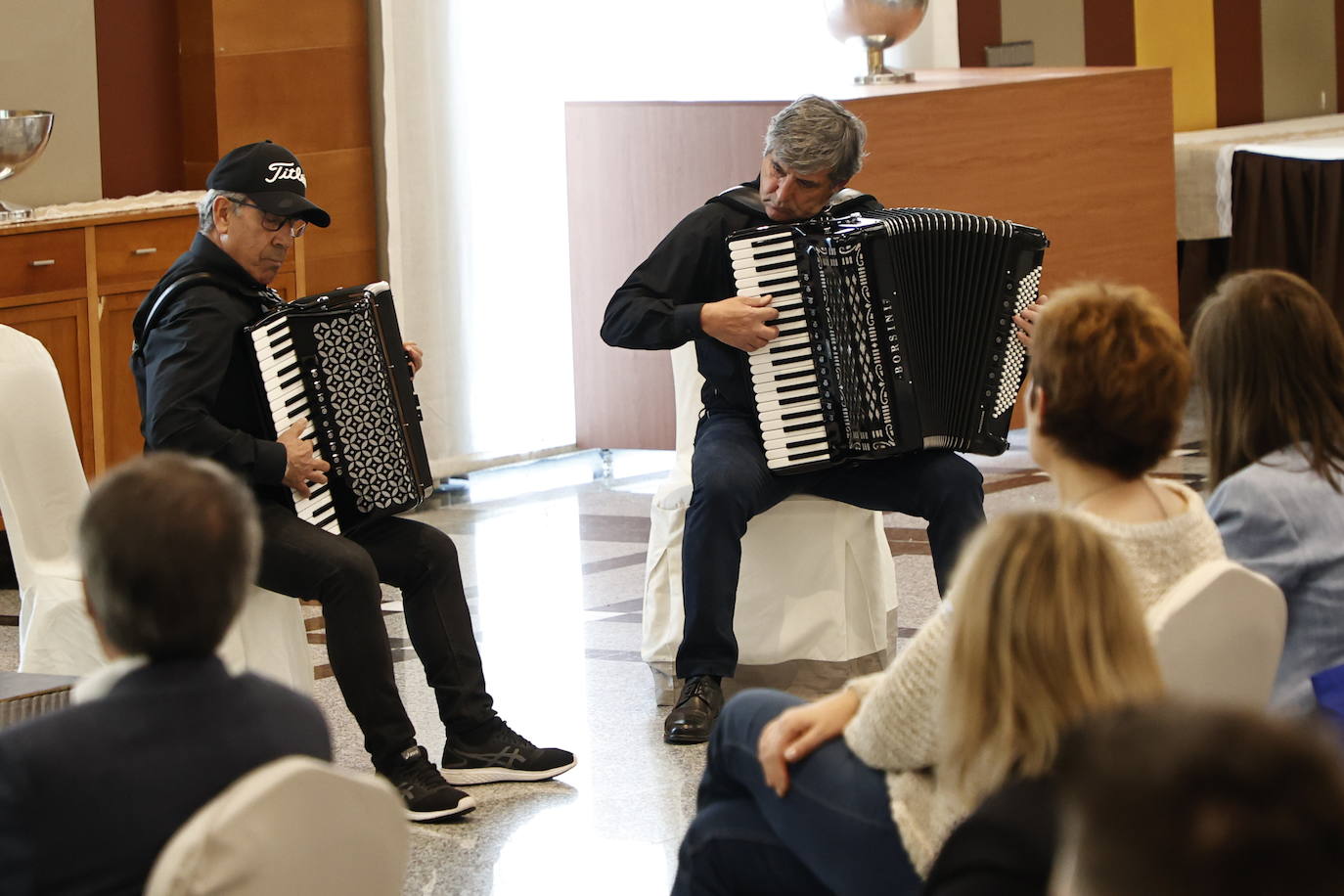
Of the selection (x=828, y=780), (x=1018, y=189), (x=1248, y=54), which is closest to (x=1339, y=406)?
(x=828, y=780)

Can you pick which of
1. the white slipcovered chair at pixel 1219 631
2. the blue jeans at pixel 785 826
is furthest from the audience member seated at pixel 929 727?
the white slipcovered chair at pixel 1219 631

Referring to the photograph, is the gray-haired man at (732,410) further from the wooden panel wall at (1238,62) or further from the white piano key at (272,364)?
the wooden panel wall at (1238,62)

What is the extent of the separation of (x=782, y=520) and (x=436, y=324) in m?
2.43

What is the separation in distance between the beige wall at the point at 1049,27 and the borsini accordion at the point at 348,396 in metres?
4.53

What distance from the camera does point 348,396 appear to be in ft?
9.52

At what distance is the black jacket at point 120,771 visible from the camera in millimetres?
1407

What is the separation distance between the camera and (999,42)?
6852 mm

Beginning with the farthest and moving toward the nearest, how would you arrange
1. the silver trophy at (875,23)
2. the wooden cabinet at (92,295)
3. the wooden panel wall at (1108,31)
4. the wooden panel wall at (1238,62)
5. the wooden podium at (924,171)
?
the wooden panel wall at (1238,62) < the wooden panel wall at (1108,31) < the silver trophy at (875,23) < the wooden podium at (924,171) < the wooden cabinet at (92,295)

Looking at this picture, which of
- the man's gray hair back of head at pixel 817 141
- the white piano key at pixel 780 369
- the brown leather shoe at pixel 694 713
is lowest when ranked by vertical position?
the brown leather shoe at pixel 694 713

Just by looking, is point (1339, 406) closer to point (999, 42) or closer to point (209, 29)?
point (209, 29)

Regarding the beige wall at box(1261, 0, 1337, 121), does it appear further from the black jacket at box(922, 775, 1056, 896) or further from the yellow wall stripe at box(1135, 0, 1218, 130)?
the black jacket at box(922, 775, 1056, 896)

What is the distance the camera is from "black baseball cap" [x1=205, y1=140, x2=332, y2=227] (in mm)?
2965

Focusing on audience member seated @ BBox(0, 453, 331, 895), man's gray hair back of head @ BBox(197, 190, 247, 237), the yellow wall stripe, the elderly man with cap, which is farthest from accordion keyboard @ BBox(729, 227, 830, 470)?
the yellow wall stripe

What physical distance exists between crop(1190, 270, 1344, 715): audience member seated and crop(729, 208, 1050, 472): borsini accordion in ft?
3.33
